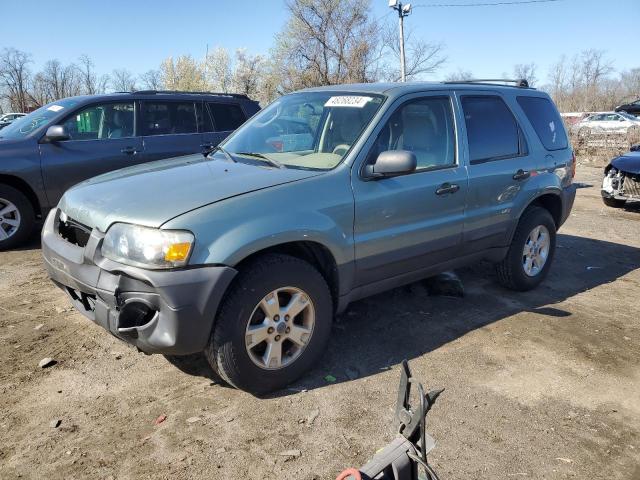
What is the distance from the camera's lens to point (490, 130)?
4383 mm

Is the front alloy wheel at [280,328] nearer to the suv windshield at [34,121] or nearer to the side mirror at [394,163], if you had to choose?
the side mirror at [394,163]

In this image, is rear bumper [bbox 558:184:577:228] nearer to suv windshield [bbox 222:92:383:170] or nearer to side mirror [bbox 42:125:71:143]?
suv windshield [bbox 222:92:383:170]

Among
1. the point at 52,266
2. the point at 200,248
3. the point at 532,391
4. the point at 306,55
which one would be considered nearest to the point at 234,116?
the point at 52,266

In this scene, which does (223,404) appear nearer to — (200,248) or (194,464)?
(194,464)

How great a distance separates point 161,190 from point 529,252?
351cm

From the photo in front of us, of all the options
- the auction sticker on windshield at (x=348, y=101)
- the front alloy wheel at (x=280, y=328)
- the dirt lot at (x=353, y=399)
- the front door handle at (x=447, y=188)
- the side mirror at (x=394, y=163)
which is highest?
the auction sticker on windshield at (x=348, y=101)

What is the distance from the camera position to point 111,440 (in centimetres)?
266

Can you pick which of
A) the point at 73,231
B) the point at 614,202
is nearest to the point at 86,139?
the point at 73,231

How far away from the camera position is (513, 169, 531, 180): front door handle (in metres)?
4.48

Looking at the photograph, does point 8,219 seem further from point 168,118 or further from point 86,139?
point 168,118

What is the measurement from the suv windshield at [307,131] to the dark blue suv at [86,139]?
163cm

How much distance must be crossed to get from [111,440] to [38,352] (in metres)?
1.28

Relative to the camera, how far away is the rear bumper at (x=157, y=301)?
264cm

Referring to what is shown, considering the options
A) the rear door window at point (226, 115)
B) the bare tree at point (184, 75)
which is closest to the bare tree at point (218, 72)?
the bare tree at point (184, 75)
